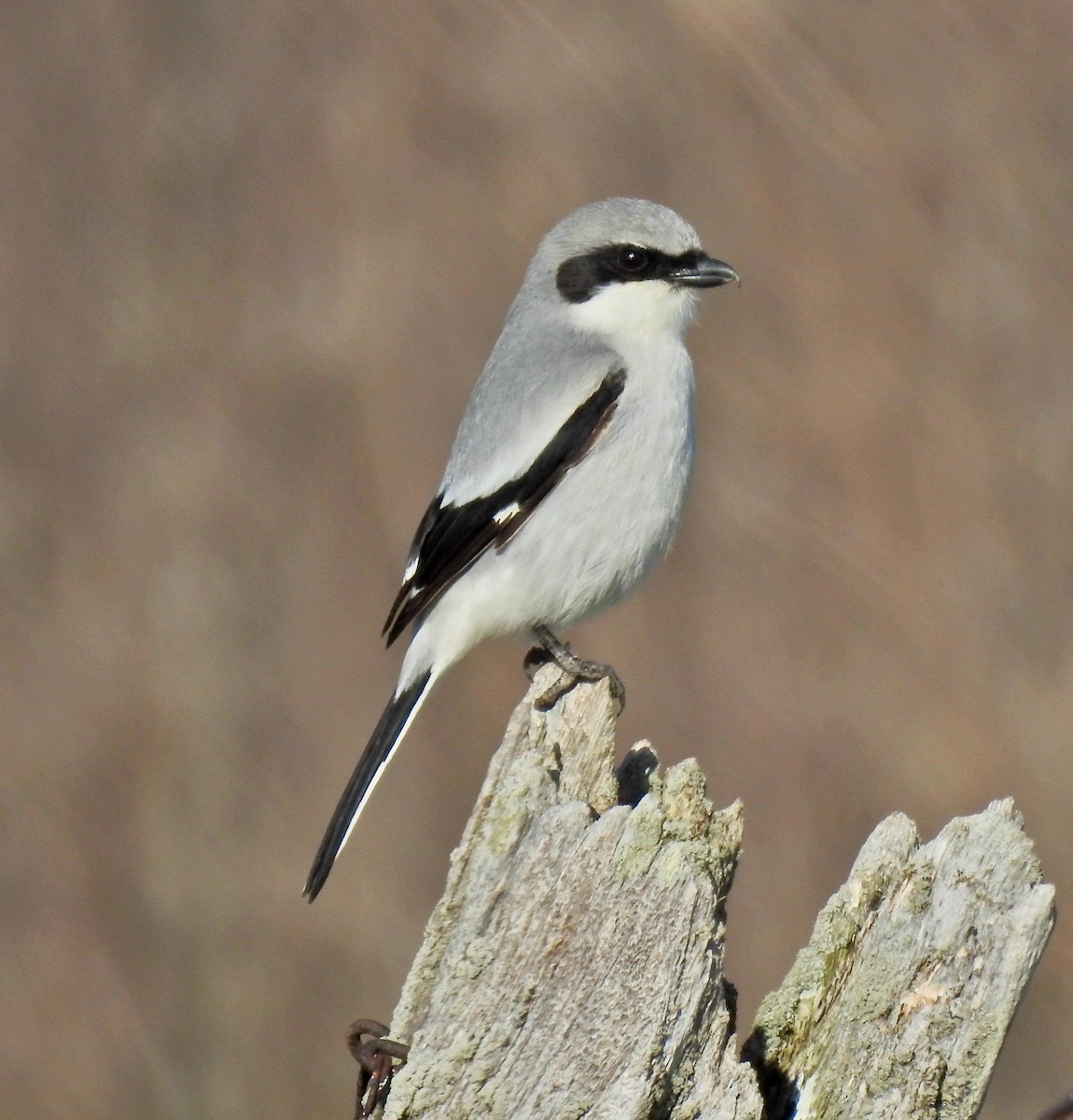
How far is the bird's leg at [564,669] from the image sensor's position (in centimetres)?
326

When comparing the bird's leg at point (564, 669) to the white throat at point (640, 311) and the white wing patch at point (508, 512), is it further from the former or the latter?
the white throat at point (640, 311)

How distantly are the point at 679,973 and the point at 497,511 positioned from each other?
1.87 m

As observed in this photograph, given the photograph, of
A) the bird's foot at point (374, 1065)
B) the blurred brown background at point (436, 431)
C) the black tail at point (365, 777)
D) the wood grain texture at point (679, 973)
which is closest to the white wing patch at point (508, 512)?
the black tail at point (365, 777)

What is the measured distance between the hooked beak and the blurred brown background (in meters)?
2.05

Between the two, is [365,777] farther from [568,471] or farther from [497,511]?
[568,471]

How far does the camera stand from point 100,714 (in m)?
5.68

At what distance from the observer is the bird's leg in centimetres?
326

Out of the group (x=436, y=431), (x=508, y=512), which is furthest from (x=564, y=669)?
(x=436, y=431)

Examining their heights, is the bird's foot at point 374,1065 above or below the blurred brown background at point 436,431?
below

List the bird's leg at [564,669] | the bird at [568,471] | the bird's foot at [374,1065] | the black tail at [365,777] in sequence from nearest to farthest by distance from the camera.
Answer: the bird's foot at [374,1065], the bird's leg at [564,669], the black tail at [365,777], the bird at [568,471]

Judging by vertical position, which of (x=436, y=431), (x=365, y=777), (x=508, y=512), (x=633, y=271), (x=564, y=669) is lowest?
(x=365, y=777)

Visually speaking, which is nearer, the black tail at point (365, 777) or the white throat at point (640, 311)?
the black tail at point (365, 777)

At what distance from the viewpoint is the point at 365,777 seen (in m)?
3.72

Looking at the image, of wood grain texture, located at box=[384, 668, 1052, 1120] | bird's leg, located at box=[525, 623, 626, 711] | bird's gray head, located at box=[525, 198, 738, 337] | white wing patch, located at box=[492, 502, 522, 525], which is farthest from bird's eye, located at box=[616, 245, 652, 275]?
wood grain texture, located at box=[384, 668, 1052, 1120]
